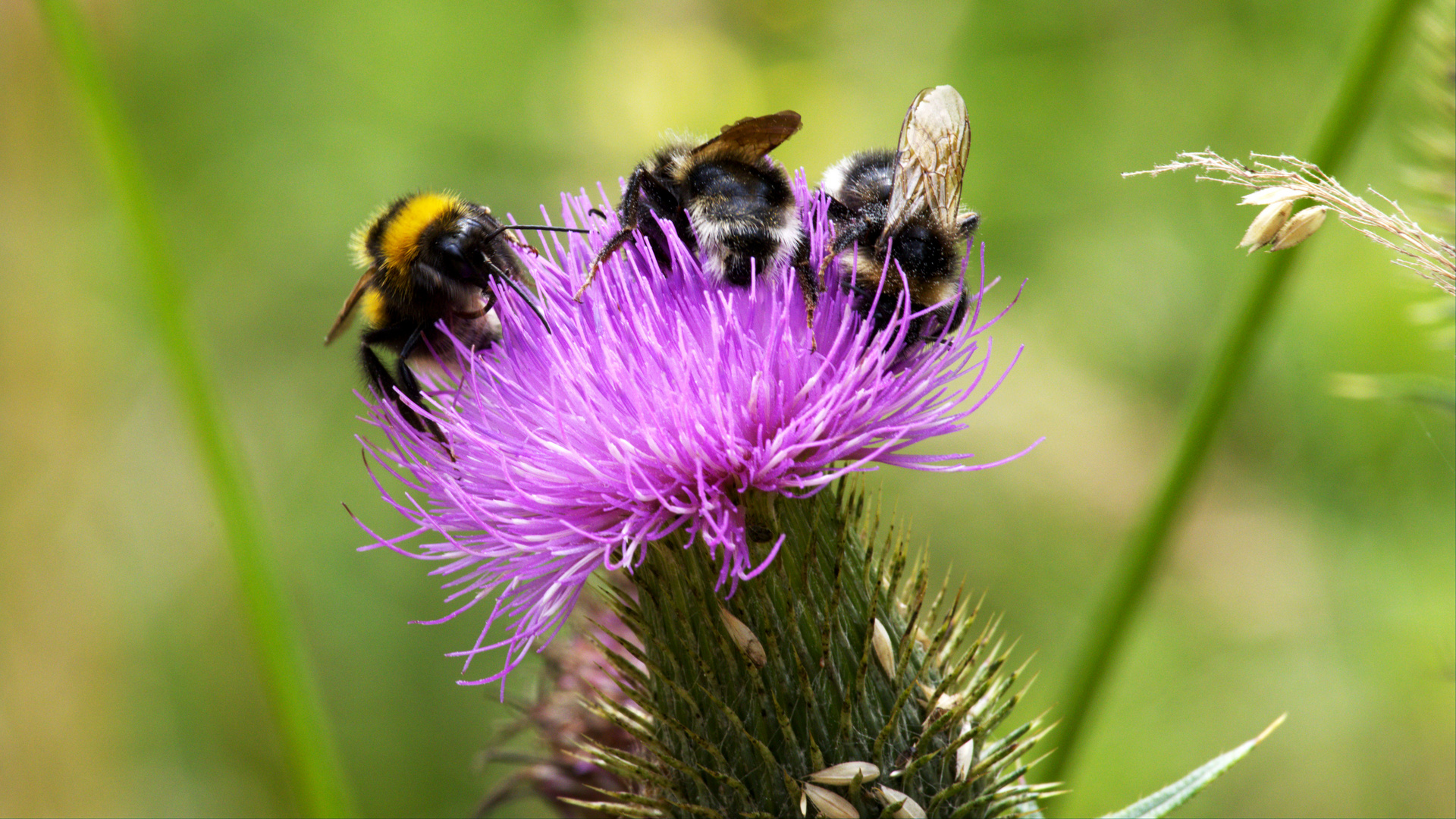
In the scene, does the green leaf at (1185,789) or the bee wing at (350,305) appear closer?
the green leaf at (1185,789)

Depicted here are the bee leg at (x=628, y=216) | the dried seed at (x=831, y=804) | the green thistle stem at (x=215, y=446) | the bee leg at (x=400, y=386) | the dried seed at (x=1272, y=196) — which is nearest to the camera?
the dried seed at (x=1272, y=196)

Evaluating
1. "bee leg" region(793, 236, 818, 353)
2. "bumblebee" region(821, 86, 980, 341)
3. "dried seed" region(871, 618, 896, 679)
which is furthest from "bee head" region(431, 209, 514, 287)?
"dried seed" region(871, 618, 896, 679)

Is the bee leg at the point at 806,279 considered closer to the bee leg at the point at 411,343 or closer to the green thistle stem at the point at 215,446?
the bee leg at the point at 411,343

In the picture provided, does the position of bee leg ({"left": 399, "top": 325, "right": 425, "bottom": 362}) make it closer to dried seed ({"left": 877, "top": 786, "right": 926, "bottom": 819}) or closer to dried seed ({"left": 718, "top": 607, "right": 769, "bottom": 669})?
dried seed ({"left": 718, "top": 607, "right": 769, "bottom": 669})

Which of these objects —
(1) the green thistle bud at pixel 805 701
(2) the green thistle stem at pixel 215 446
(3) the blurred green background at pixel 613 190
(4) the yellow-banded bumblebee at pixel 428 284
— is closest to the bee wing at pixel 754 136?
(4) the yellow-banded bumblebee at pixel 428 284

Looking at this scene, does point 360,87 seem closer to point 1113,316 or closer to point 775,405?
point 1113,316
